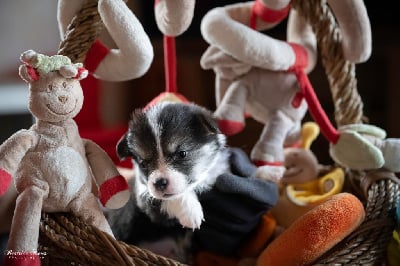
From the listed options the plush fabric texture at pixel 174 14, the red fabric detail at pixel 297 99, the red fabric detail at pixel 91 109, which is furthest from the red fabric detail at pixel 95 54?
the red fabric detail at pixel 91 109

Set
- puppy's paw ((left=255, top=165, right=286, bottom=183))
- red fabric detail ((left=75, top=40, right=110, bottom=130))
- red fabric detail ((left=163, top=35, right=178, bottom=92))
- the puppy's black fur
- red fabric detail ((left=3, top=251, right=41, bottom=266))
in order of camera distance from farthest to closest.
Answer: red fabric detail ((left=75, top=40, right=110, bottom=130)), red fabric detail ((left=163, top=35, right=178, bottom=92)), puppy's paw ((left=255, top=165, right=286, bottom=183)), the puppy's black fur, red fabric detail ((left=3, top=251, right=41, bottom=266))

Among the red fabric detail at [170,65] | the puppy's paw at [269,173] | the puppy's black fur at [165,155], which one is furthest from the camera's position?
the red fabric detail at [170,65]

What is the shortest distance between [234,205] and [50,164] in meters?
0.26

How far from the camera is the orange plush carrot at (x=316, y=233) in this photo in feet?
2.06

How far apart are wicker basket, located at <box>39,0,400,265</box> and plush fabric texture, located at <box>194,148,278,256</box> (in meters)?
0.12

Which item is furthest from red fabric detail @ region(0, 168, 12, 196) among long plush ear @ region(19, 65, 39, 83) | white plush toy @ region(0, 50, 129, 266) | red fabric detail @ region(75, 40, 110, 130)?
red fabric detail @ region(75, 40, 110, 130)

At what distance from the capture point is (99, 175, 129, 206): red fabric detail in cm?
63

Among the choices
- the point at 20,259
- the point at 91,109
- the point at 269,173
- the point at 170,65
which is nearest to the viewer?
the point at 20,259

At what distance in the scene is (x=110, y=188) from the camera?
635 millimetres

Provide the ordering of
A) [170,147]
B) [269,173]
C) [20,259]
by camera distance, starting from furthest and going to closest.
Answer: [269,173] → [170,147] → [20,259]

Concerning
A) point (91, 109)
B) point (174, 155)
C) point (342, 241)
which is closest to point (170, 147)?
point (174, 155)

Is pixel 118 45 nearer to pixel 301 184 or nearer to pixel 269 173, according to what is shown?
pixel 269 173

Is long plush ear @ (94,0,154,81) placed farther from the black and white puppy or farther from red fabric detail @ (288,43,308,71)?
red fabric detail @ (288,43,308,71)

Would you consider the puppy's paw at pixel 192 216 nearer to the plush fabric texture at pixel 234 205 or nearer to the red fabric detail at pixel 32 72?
the plush fabric texture at pixel 234 205
